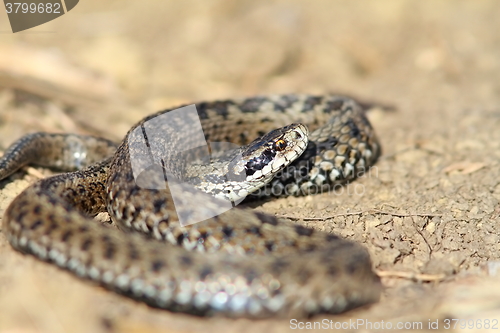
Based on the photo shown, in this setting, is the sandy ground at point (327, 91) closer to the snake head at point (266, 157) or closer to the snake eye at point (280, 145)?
the snake head at point (266, 157)

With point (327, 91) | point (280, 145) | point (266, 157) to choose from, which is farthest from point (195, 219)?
point (327, 91)

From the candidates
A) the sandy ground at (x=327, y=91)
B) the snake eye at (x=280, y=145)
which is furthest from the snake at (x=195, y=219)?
the sandy ground at (x=327, y=91)

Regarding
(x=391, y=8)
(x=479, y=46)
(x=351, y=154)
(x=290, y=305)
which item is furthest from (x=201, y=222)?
(x=391, y=8)

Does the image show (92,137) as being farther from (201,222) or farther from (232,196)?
(201,222)

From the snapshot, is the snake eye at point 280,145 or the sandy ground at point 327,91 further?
the snake eye at point 280,145

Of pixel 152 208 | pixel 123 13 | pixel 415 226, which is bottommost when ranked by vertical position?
pixel 415 226

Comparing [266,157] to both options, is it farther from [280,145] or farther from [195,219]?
[195,219]
